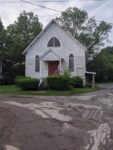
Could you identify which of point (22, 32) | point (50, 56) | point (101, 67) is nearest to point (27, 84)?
point (50, 56)

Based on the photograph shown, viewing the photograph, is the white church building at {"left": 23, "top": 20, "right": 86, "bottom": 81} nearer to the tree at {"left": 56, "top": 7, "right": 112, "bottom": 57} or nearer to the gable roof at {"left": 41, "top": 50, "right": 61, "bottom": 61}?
the gable roof at {"left": 41, "top": 50, "right": 61, "bottom": 61}

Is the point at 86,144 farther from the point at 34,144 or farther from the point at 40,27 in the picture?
the point at 40,27

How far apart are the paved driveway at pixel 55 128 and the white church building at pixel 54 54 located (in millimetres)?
17474

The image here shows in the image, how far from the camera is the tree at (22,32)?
127ft

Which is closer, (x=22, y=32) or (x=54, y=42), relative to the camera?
(x=54, y=42)

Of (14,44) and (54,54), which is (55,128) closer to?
(54,54)

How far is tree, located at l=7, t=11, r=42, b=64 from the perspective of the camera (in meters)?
38.6

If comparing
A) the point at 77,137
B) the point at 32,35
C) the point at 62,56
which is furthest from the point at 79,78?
the point at 77,137

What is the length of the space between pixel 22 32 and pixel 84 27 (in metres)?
9.87

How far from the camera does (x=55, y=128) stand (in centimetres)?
1133

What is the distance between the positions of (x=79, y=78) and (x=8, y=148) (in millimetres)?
22503

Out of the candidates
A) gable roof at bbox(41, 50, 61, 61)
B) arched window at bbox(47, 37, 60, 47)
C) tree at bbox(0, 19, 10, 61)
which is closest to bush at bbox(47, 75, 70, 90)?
gable roof at bbox(41, 50, 61, 61)

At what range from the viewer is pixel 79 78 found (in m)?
31.1

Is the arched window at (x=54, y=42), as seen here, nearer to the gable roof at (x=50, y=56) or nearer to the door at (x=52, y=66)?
the gable roof at (x=50, y=56)
